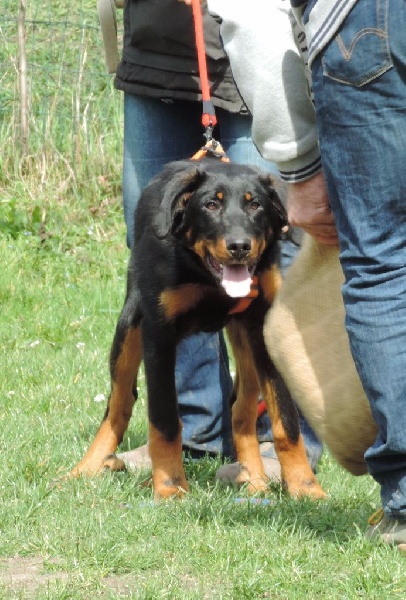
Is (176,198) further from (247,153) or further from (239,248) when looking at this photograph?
(247,153)

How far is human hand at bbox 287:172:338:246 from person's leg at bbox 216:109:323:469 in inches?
50.4

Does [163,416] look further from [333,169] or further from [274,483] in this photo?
[333,169]

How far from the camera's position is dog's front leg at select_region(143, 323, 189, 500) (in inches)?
169

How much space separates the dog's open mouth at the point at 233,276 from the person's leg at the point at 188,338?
2.18ft

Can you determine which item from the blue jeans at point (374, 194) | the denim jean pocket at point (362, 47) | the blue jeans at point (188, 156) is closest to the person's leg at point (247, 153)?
the blue jeans at point (188, 156)

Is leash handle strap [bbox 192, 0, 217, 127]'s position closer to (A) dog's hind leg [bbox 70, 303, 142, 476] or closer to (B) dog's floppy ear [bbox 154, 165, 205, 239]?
(B) dog's floppy ear [bbox 154, 165, 205, 239]

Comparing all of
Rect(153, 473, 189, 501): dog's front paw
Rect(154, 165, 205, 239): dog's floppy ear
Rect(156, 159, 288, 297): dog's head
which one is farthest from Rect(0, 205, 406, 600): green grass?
Rect(154, 165, 205, 239): dog's floppy ear

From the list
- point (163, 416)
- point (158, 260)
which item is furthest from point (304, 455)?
point (158, 260)

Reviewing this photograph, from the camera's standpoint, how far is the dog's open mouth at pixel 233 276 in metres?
4.14

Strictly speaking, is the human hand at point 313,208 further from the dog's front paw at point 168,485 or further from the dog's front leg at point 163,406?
the dog's front paw at point 168,485

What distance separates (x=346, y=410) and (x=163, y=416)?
4.46ft

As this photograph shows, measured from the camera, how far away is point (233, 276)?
13.7 feet

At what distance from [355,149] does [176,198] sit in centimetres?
164

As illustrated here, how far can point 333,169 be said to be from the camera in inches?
110
